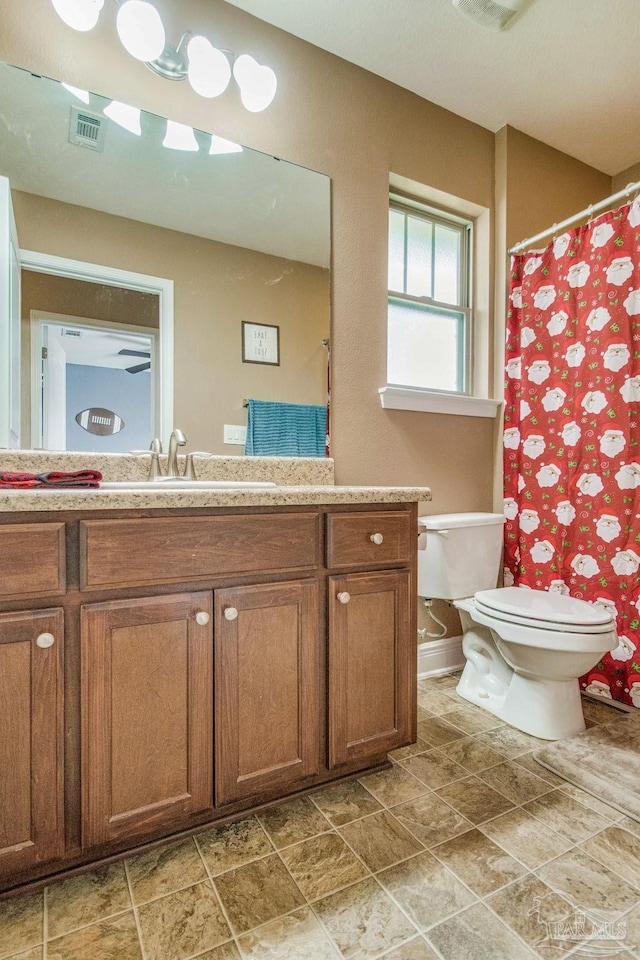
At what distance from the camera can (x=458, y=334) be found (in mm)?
2500

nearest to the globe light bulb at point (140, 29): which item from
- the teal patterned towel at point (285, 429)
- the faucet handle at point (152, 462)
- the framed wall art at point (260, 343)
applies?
the framed wall art at point (260, 343)

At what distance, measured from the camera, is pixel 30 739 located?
39.0 inches

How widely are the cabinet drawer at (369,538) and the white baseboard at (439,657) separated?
996 mm

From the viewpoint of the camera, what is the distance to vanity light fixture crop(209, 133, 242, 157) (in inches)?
68.8

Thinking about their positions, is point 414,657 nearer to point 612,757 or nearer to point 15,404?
point 612,757

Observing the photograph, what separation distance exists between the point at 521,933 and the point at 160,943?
0.70 metres

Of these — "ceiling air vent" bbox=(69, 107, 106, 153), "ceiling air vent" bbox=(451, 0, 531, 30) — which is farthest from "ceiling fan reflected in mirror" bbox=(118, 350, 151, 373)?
"ceiling air vent" bbox=(451, 0, 531, 30)

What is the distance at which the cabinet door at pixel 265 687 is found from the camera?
1.19 meters

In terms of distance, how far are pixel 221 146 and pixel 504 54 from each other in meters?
1.17

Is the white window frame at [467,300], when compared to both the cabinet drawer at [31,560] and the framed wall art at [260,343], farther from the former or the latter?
the cabinet drawer at [31,560]

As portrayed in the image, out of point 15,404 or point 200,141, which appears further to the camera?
point 200,141

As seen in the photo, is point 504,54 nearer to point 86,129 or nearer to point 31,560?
point 86,129

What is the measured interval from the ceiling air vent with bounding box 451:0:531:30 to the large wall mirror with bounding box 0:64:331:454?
71 cm

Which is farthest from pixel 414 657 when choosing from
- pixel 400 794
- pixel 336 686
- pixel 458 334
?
pixel 458 334
